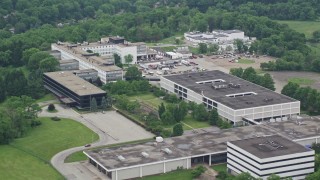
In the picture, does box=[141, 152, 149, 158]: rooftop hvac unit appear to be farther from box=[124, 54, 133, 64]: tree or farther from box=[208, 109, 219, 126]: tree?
box=[124, 54, 133, 64]: tree

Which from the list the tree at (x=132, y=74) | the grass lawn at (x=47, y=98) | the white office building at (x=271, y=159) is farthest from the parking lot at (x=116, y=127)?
the tree at (x=132, y=74)

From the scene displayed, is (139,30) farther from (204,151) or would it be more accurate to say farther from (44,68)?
(204,151)

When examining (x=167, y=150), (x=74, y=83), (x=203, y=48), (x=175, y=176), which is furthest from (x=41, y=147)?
(x=203, y=48)

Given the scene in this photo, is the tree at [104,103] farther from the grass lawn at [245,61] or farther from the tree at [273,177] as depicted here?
the grass lawn at [245,61]

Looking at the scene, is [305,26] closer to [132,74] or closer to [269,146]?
[132,74]

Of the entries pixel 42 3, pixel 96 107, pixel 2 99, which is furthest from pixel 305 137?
pixel 42 3

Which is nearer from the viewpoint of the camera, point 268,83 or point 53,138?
point 53,138
